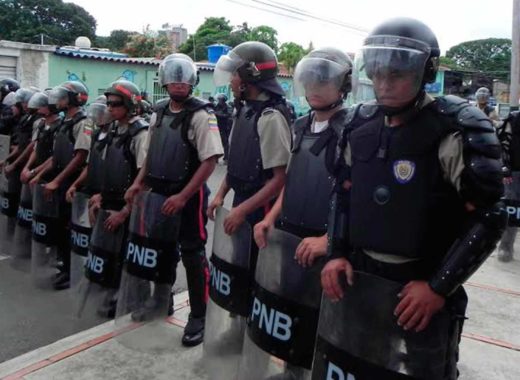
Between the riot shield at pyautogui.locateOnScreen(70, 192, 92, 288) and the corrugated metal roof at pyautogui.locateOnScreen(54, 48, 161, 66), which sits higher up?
the corrugated metal roof at pyautogui.locateOnScreen(54, 48, 161, 66)

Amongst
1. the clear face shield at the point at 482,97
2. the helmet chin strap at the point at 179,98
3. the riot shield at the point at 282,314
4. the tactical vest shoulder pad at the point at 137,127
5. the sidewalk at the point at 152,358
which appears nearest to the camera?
the riot shield at the point at 282,314

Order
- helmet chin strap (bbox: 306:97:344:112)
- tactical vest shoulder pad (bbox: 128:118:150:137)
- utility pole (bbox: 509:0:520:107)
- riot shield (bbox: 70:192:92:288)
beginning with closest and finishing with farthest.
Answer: helmet chin strap (bbox: 306:97:344:112)
tactical vest shoulder pad (bbox: 128:118:150:137)
riot shield (bbox: 70:192:92:288)
utility pole (bbox: 509:0:520:107)

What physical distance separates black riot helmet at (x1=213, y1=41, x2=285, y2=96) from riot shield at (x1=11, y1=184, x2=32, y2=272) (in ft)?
10.1

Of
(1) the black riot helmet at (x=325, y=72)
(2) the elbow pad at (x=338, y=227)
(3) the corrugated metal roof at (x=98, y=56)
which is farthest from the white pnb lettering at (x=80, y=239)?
(3) the corrugated metal roof at (x=98, y=56)

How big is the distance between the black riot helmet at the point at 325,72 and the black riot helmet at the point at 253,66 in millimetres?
524

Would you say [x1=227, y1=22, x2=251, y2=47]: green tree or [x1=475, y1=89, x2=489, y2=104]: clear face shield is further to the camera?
[x1=227, y1=22, x2=251, y2=47]: green tree

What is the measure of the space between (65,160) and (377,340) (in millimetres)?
4070

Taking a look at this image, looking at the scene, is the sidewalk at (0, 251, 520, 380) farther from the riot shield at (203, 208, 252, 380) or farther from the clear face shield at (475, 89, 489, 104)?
the clear face shield at (475, 89, 489, 104)

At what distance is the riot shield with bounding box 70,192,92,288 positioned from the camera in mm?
4402

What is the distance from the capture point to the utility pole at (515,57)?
9.76 meters

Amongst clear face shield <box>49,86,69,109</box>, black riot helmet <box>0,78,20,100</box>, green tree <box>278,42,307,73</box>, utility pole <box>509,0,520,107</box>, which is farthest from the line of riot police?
green tree <box>278,42,307,73</box>

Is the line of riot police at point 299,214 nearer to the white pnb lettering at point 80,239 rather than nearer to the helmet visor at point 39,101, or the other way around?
the white pnb lettering at point 80,239

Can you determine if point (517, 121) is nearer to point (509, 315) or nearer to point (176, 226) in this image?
point (509, 315)

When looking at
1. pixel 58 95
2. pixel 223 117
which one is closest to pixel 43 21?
pixel 223 117
